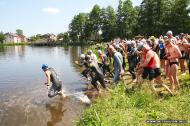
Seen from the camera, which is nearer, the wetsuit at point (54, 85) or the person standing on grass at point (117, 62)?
the person standing on grass at point (117, 62)

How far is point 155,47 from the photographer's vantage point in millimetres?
16500

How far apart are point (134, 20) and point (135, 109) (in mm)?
72312

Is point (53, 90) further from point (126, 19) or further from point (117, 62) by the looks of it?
point (126, 19)

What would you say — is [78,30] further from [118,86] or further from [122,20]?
[118,86]

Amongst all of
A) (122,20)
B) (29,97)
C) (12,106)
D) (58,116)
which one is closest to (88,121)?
(58,116)

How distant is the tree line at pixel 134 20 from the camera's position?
60.8 meters

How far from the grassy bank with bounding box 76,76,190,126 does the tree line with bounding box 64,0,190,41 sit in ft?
165

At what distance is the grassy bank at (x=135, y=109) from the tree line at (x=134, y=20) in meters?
50.4

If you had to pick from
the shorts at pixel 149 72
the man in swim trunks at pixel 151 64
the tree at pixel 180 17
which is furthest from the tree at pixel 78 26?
the man in swim trunks at pixel 151 64

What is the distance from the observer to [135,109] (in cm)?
977

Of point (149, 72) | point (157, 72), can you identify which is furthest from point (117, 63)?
point (157, 72)

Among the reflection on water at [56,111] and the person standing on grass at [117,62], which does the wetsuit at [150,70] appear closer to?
the person standing on grass at [117,62]

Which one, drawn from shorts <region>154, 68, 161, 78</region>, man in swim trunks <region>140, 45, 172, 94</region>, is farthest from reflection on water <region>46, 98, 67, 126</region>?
shorts <region>154, 68, 161, 78</region>

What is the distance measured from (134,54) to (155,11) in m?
54.0
